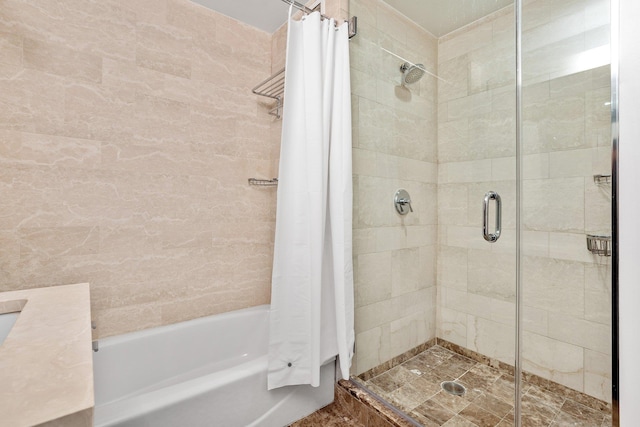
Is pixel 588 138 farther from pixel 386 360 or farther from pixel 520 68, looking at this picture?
pixel 386 360

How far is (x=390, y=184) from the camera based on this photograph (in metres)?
1.83

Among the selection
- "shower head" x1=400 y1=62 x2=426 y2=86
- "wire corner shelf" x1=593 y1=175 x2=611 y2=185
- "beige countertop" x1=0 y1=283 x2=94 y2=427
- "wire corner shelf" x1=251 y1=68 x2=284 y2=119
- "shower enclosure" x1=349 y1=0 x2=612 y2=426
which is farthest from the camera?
"wire corner shelf" x1=251 y1=68 x2=284 y2=119

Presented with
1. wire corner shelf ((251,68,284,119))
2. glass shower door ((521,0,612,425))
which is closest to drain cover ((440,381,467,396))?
glass shower door ((521,0,612,425))

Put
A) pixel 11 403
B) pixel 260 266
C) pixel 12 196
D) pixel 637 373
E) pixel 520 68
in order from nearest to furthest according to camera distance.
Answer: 1. pixel 11 403
2. pixel 637 373
3. pixel 12 196
4. pixel 520 68
5. pixel 260 266

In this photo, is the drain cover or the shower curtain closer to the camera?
the shower curtain

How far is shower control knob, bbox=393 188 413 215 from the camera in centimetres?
186

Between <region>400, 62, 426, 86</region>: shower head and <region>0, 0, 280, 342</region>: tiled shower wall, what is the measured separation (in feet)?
2.80

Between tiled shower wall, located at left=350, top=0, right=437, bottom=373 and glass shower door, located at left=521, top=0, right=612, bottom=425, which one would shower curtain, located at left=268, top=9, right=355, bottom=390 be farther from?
glass shower door, located at left=521, top=0, right=612, bottom=425

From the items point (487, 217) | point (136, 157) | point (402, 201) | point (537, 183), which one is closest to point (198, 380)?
point (136, 157)

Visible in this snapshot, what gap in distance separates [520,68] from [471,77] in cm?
30

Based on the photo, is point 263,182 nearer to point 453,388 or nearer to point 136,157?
point 136,157

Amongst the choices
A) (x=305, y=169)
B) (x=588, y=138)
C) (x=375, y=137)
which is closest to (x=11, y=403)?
(x=305, y=169)

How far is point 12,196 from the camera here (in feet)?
4.36

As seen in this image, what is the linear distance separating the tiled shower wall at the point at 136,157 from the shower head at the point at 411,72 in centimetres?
85
